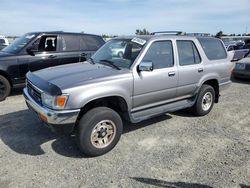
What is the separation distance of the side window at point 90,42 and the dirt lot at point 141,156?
11.4 feet

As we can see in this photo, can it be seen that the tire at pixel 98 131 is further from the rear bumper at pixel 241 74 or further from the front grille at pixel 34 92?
the rear bumper at pixel 241 74

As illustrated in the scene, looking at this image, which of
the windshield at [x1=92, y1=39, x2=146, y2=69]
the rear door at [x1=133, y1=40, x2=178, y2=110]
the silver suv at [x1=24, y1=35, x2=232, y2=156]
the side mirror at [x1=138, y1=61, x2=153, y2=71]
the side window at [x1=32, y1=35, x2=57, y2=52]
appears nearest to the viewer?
the silver suv at [x1=24, y1=35, x2=232, y2=156]

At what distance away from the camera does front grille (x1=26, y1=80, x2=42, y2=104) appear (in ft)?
12.9

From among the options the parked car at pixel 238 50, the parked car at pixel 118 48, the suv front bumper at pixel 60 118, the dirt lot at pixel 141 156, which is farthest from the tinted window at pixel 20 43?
the parked car at pixel 238 50

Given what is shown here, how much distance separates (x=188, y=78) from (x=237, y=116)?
173cm

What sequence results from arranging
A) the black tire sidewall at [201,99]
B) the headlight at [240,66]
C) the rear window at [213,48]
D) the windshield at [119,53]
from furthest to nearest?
the headlight at [240,66]
the rear window at [213,48]
the black tire sidewall at [201,99]
the windshield at [119,53]

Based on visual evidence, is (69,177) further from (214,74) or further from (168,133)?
(214,74)

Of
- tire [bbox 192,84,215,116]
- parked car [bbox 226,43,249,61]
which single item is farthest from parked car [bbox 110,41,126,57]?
parked car [bbox 226,43,249,61]

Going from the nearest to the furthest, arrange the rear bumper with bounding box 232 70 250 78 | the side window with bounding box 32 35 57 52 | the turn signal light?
1. the turn signal light
2. the side window with bounding box 32 35 57 52
3. the rear bumper with bounding box 232 70 250 78

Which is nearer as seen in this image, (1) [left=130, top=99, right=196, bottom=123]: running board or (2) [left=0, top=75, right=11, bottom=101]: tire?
(1) [left=130, top=99, right=196, bottom=123]: running board

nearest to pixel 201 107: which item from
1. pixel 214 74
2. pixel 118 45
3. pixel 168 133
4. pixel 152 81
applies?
pixel 214 74

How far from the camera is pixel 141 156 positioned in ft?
13.1

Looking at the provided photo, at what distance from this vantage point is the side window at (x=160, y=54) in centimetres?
457

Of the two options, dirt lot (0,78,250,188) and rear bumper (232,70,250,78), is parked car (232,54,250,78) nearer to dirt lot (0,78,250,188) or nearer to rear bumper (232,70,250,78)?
rear bumper (232,70,250,78)
